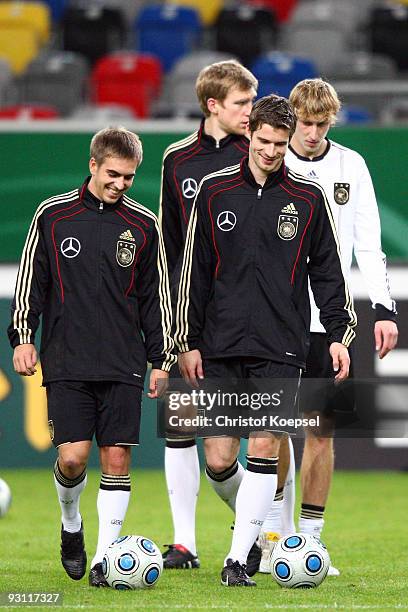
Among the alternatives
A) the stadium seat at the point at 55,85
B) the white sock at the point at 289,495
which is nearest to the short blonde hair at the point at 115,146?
the white sock at the point at 289,495

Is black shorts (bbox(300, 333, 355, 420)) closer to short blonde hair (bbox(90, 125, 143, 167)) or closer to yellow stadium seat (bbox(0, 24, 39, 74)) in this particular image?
short blonde hair (bbox(90, 125, 143, 167))

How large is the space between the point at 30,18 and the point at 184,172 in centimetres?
972

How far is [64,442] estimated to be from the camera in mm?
5492

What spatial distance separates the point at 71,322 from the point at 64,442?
0.51 m

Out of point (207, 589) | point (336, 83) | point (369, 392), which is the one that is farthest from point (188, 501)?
point (336, 83)

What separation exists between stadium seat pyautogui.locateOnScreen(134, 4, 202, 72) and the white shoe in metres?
10.0

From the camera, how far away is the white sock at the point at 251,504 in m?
5.47

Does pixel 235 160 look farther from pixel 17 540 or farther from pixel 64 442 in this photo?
pixel 17 540

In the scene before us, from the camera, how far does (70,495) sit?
568 centimetres

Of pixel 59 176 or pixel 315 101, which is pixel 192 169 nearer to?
pixel 315 101

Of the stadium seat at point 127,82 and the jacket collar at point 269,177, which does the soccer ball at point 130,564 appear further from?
the stadium seat at point 127,82

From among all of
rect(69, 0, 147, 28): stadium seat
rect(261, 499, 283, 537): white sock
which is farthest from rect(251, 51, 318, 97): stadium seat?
rect(261, 499, 283, 537): white sock

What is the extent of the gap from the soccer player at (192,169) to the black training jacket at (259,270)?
27.0 inches

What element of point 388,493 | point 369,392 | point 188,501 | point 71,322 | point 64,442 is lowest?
point 388,493
